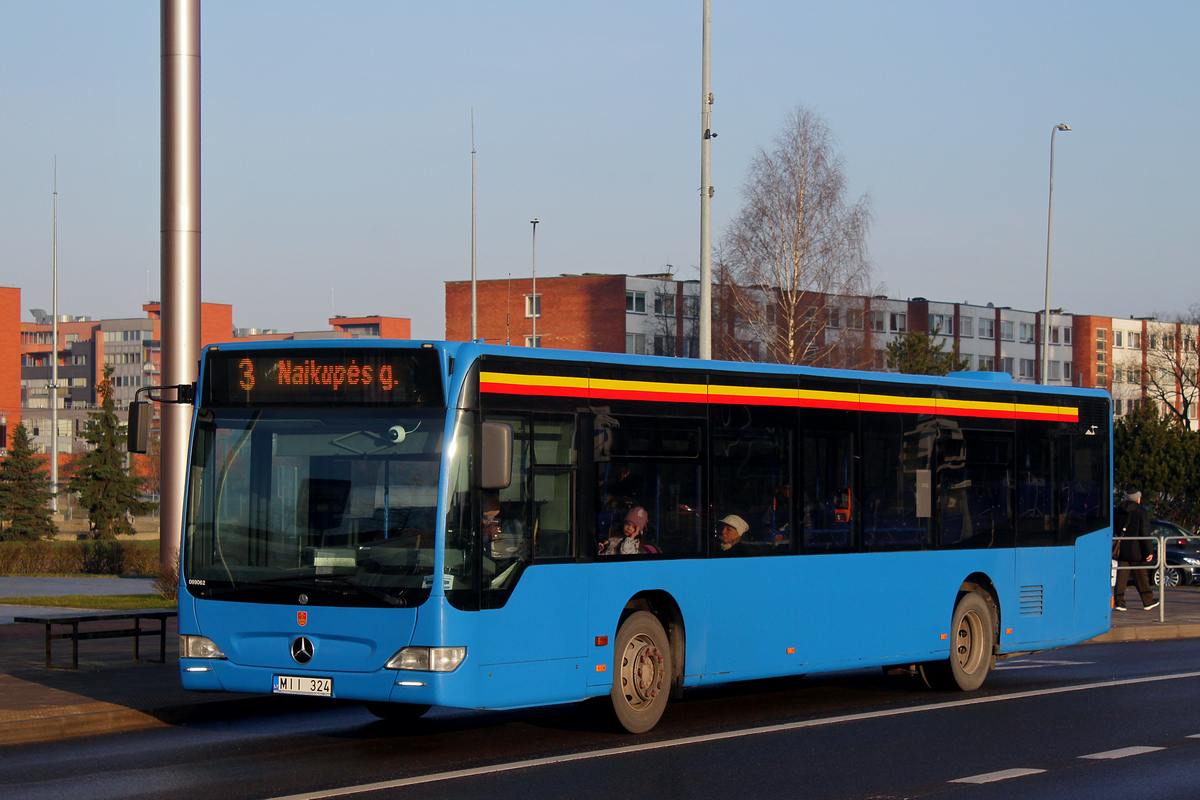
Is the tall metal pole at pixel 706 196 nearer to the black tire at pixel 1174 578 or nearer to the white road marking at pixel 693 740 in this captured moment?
the white road marking at pixel 693 740

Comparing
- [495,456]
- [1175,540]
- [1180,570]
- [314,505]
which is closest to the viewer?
[495,456]

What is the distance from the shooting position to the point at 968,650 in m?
14.2

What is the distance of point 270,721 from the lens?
11578 millimetres

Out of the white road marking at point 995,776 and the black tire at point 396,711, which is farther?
the black tire at point 396,711

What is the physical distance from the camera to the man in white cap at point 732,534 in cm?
1153

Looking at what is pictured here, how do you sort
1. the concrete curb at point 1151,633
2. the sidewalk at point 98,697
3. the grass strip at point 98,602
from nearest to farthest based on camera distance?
the sidewalk at point 98,697 < the concrete curb at point 1151,633 < the grass strip at point 98,602

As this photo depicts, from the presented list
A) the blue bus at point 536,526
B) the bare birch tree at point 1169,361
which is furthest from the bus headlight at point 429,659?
the bare birch tree at point 1169,361

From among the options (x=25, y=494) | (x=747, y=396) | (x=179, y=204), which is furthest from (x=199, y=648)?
(x=25, y=494)

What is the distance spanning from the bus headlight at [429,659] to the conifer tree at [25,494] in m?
58.4

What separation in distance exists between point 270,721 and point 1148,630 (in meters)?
13.7

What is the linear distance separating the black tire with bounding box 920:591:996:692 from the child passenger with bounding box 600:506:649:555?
175 inches

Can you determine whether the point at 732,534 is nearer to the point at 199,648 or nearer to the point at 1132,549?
the point at 199,648

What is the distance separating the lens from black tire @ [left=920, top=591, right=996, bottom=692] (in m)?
14.0

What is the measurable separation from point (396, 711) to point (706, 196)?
42.8ft
